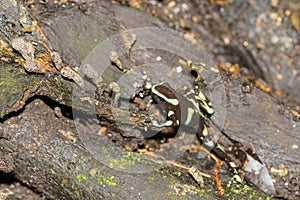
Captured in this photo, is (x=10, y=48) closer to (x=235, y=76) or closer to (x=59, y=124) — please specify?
(x=59, y=124)

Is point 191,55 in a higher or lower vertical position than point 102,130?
higher

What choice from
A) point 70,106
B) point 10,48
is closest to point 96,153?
point 70,106

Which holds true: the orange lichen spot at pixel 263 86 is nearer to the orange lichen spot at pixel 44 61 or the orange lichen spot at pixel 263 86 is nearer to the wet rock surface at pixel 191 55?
the wet rock surface at pixel 191 55

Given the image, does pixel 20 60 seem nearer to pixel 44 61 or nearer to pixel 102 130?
pixel 44 61

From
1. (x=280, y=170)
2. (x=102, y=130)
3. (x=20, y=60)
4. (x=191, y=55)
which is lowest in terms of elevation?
(x=102, y=130)

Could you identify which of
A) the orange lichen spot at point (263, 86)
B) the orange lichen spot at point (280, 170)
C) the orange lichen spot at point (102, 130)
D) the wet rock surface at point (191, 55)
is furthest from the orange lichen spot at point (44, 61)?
the orange lichen spot at point (263, 86)

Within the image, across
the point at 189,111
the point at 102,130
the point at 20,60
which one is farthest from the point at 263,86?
the point at 20,60

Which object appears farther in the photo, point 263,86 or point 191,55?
point 263,86

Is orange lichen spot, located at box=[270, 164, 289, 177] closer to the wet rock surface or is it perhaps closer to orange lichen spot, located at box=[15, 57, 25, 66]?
the wet rock surface
